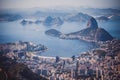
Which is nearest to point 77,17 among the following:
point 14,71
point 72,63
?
point 72,63

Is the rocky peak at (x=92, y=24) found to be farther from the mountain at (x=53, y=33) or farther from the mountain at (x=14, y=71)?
the mountain at (x=14, y=71)

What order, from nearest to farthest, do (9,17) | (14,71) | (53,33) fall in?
(14,71), (53,33), (9,17)

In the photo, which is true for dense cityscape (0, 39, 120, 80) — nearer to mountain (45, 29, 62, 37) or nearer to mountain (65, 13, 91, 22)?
mountain (45, 29, 62, 37)

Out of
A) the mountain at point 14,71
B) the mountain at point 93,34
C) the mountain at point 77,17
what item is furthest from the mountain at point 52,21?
the mountain at point 14,71

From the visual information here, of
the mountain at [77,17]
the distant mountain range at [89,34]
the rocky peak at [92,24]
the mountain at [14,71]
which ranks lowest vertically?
the mountain at [14,71]

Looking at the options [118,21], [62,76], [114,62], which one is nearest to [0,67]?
[62,76]

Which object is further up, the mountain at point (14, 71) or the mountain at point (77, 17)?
the mountain at point (77, 17)

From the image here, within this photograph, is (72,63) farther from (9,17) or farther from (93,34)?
(9,17)

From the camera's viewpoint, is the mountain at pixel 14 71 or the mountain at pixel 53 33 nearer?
the mountain at pixel 14 71

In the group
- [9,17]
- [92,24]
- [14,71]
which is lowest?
[14,71]
